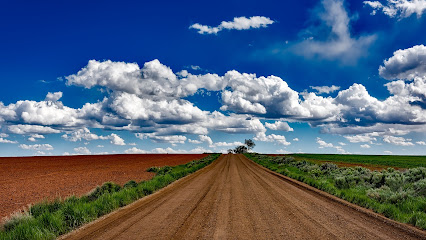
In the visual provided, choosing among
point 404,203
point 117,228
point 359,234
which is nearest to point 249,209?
point 359,234

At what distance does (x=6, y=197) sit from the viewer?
17141mm

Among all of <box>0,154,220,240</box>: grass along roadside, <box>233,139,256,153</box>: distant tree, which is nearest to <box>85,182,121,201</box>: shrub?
<box>0,154,220,240</box>: grass along roadside

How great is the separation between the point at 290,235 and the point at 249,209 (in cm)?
353

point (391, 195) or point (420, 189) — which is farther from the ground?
point (420, 189)

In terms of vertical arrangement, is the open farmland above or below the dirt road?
below

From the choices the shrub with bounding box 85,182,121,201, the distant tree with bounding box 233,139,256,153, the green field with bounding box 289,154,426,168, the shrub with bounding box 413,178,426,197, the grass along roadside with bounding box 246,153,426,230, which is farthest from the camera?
the distant tree with bounding box 233,139,256,153

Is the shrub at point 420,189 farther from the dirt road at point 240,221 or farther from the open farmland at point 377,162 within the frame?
the open farmland at point 377,162

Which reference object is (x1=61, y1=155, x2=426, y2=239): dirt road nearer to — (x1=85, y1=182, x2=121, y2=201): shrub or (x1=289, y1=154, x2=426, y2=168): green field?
(x1=85, y1=182, x2=121, y2=201): shrub

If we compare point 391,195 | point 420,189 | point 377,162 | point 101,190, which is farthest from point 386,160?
point 101,190

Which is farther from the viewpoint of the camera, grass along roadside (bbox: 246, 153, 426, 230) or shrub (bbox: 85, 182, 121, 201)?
shrub (bbox: 85, 182, 121, 201)

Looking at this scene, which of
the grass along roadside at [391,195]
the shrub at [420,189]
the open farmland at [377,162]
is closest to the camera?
the grass along roadside at [391,195]

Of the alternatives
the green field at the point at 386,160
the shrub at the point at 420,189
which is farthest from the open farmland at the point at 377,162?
the shrub at the point at 420,189

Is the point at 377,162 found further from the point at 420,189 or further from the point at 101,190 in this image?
the point at 101,190

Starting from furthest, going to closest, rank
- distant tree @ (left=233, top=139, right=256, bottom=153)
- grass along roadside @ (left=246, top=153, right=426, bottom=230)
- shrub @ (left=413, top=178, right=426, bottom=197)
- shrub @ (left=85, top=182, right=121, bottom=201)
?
distant tree @ (left=233, top=139, right=256, bottom=153), shrub @ (left=85, top=182, right=121, bottom=201), shrub @ (left=413, top=178, right=426, bottom=197), grass along roadside @ (left=246, top=153, right=426, bottom=230)
